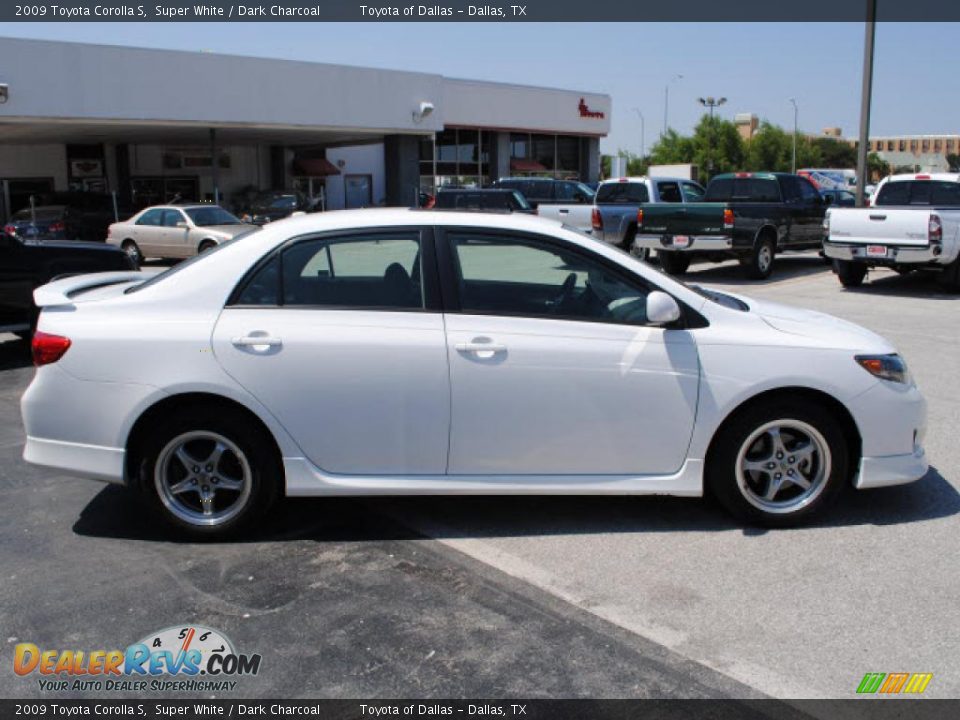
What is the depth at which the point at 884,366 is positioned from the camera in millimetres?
4730

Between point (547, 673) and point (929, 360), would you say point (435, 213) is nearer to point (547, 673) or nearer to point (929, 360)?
point (547, 673)

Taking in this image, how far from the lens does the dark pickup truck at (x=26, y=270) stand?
9.92 m

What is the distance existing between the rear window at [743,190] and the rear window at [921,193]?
2.16 meters

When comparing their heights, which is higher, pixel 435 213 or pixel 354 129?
pixel 354 129

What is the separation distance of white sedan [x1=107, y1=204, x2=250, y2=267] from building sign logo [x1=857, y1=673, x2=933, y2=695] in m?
20.1

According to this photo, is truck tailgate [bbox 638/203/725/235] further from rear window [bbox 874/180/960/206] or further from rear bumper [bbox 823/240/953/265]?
rear window [bbox 874/180/960/206]

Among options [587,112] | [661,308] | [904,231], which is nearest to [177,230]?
[904,231]

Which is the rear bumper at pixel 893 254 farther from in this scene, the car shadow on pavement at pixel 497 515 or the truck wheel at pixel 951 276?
the car shadow on pavement at pixel 497 515

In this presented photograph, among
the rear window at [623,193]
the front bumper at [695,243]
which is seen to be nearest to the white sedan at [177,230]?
the rear window at [623,193]

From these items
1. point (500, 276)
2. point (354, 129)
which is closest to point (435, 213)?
point (500, 276)

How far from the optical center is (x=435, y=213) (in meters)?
4.88

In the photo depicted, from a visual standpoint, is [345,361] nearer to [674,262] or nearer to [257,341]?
[257,341]

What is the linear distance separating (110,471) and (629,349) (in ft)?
8.97

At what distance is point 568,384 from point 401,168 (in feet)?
107
